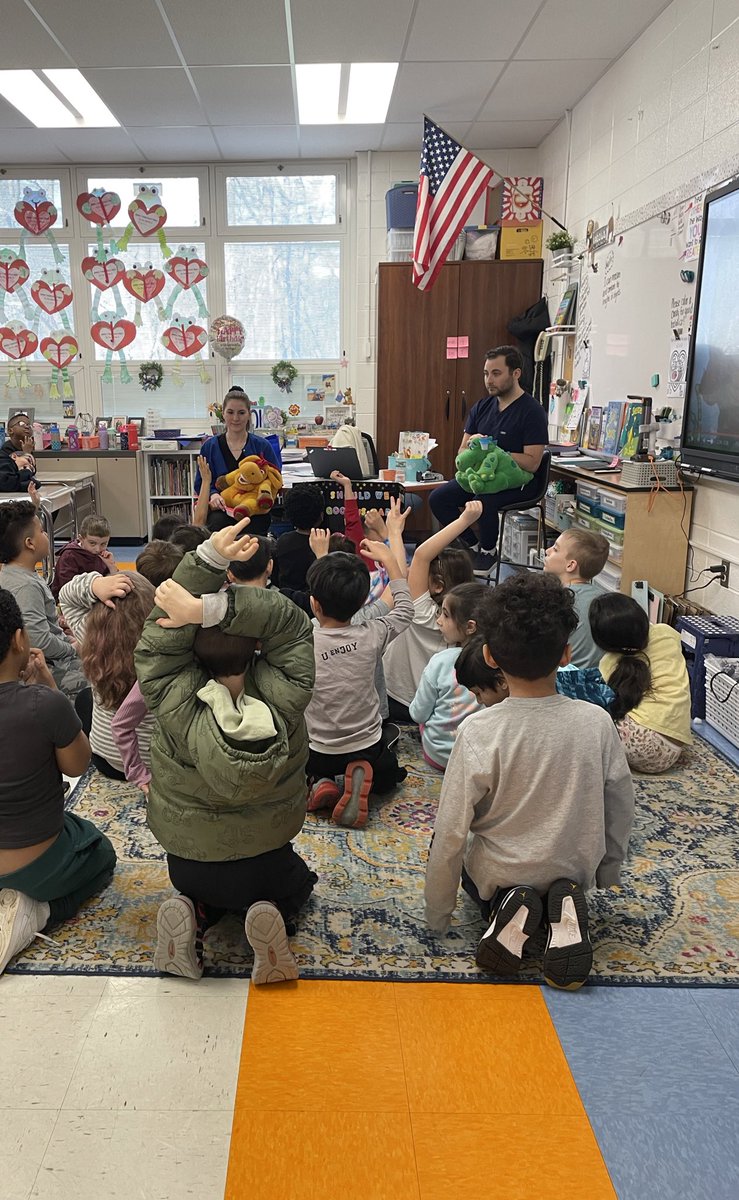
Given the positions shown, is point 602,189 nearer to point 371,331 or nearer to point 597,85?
point 597,85

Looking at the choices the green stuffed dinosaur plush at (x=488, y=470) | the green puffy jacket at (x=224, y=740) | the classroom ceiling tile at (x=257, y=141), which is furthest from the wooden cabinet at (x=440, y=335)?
the green puffy jacket at (x=224, y=740)

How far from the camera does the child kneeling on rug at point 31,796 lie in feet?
5.80

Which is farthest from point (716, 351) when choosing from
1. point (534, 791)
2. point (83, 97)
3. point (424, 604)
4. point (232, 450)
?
point (83, 97)

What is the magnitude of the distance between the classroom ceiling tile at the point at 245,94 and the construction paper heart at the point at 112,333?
1996 millimetres

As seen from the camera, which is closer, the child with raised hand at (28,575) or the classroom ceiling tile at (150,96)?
the child with raised hand at (28,575)

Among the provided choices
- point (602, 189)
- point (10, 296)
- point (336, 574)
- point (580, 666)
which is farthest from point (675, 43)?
point (10, 296)

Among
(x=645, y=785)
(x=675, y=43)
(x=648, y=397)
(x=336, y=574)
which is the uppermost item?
(x=675, y=43)

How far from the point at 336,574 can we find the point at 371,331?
5428 millimetres

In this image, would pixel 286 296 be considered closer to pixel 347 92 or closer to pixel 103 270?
pixel 103 270

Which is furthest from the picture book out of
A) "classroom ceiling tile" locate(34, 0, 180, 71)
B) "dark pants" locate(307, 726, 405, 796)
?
"classroom ceiling tile" locate(34, 0, 180, 71)

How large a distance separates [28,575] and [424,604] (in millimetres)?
1360

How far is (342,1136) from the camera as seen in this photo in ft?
4.60

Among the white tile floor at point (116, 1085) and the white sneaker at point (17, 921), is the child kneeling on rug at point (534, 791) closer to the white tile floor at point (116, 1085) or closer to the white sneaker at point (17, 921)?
the white tile floor at point (116, 1085)

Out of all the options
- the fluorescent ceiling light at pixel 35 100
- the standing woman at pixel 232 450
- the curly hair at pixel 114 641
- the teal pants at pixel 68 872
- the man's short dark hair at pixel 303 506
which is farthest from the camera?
the fluorescent ceiling light at pixel 35 100
